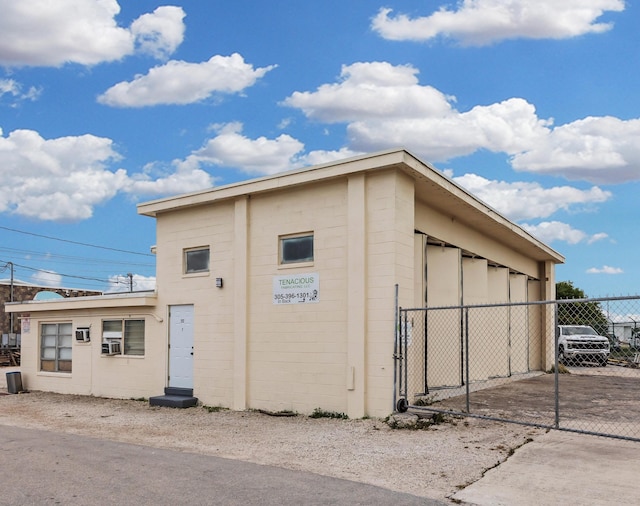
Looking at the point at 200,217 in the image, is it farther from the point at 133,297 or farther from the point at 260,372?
the point at 260,372

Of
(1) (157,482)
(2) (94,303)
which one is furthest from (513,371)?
(1) (157,482)

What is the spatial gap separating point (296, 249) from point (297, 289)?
2.81 feet

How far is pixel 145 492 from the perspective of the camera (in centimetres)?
686

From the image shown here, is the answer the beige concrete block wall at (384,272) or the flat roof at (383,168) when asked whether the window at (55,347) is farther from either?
the beige concrete block wall at (384,272)

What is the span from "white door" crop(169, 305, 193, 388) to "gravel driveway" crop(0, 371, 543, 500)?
1.02 metres

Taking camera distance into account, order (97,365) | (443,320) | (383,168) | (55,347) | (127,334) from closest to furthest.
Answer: (383,168) → (443,320) → (127,334) → (97,365) → (55,347)

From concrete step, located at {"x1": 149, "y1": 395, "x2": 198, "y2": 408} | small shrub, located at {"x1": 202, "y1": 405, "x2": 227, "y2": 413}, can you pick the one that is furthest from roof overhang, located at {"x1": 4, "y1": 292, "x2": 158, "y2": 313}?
small shrub, located at {"x1": 202, "y1": 405, "x2": 227, "y2": 413}

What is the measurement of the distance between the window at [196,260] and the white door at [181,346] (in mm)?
902

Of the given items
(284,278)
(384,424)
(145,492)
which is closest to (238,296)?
(284,278)

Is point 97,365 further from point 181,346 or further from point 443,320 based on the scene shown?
point 443,320

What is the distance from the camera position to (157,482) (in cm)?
728

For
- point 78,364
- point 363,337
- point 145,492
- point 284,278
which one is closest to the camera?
point 145,492

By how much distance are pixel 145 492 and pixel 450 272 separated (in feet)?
35.3

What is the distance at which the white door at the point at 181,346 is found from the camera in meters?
15.4
